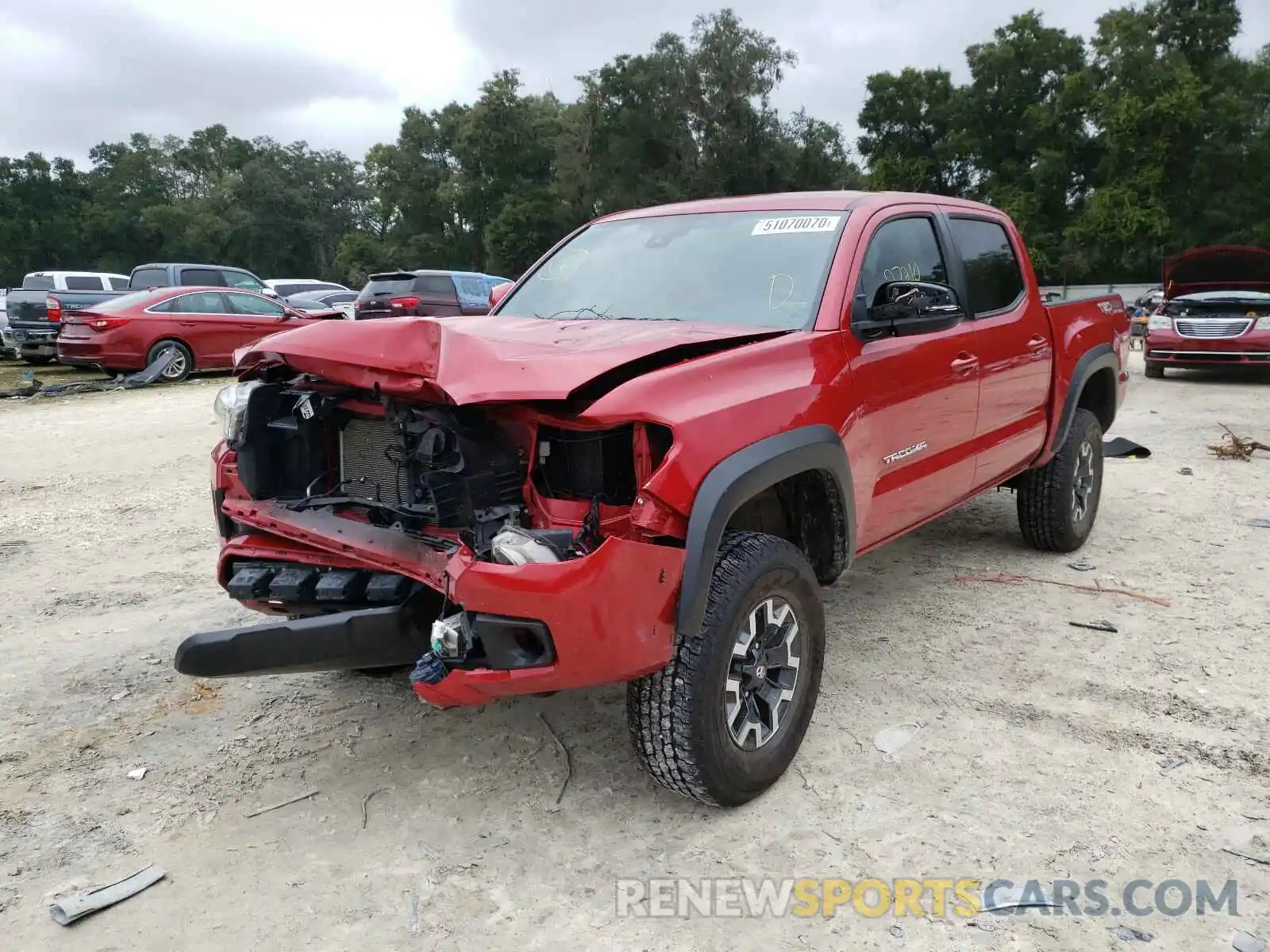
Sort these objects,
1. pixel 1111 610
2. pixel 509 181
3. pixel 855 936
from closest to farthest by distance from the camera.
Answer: pixel 855 936, pixel 1111 610, pixel 509 181

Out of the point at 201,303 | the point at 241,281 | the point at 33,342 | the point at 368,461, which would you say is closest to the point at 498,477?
the point at 368,461

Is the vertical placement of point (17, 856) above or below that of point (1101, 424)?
below

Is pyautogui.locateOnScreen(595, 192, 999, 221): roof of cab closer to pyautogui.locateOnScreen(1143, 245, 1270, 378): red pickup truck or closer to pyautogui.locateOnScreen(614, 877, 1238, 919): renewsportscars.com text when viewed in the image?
pyautogui.locateOnScreen(614, 877, 1238, 919): renewsportscars.com text

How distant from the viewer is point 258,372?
10.8 feet

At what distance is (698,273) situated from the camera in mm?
3729

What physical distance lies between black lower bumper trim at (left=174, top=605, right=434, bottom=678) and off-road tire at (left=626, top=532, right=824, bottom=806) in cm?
71

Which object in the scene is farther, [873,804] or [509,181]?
[509,181]

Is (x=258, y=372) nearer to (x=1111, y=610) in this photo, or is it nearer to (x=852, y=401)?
(x=852, y=401)

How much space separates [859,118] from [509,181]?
21.4 m

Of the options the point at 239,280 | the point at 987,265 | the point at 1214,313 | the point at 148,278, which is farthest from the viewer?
the point at 148,278

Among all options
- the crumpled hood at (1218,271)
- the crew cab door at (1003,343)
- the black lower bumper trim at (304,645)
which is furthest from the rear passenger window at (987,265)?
the crumpled hood at (1218,271)

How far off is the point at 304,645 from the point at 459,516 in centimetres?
56

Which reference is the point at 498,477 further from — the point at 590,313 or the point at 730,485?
the point at 590,313

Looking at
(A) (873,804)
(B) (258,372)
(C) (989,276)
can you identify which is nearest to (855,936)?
(A) (873,804)
